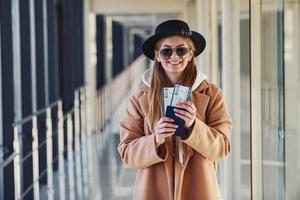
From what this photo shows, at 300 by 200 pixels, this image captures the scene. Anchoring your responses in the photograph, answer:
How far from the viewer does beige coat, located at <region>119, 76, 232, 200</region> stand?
88 centimetres

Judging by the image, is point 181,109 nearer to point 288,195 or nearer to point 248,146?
point 288,195

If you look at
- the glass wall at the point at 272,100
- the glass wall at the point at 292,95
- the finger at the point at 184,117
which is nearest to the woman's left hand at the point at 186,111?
the finger at the point at 184,117

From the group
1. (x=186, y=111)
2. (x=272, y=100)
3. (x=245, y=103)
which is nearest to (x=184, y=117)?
(x=186, y=111)

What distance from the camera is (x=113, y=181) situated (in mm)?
2982

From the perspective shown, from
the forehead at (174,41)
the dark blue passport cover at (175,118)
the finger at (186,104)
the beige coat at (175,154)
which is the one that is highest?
the forehead at (174,41)

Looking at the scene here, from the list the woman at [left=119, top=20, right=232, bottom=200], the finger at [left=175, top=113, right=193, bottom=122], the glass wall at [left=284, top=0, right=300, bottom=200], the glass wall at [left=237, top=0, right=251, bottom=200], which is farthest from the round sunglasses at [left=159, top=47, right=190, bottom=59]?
the glass wall at [left=237, top=0, right=251, bottom=200]

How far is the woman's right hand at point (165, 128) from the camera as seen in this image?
2.71ft

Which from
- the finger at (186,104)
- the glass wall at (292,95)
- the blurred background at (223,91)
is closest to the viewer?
the finger at (186,104)

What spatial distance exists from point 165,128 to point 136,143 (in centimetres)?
8

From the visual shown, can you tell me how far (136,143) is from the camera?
89 centimetres

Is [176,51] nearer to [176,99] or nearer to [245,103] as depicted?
[176,99]

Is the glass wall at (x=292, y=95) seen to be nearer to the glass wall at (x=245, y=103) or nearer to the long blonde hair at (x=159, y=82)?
the long blonde hair at (x=159, y=82)

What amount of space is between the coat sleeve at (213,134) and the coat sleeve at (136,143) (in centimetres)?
5

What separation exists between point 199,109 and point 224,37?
3.65 feet
